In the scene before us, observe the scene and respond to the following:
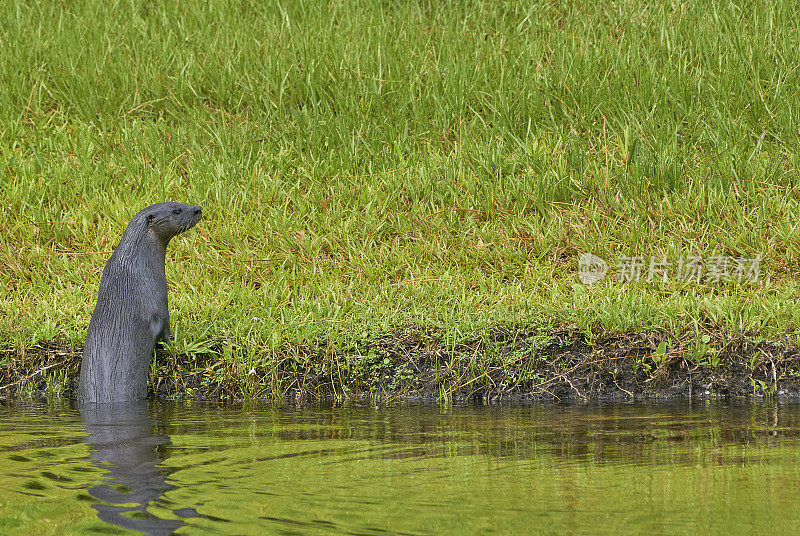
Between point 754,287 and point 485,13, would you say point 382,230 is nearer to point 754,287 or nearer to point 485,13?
point 754,287

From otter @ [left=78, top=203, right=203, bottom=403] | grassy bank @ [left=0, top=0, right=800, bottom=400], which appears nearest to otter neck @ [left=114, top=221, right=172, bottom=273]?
otter @ [left=78, top=203, right=203, bottom=403]

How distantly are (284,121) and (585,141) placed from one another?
2.43 meters

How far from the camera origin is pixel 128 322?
5.14m

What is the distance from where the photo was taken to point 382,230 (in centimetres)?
707

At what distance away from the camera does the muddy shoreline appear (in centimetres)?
511

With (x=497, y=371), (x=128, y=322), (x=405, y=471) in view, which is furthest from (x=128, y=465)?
(x=497, y=371)

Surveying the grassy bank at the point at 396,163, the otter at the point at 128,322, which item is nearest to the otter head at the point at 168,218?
the otter at the point at 128,322

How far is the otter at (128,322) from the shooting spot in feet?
16.6

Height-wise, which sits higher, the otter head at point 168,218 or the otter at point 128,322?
the otter head at point 168,218

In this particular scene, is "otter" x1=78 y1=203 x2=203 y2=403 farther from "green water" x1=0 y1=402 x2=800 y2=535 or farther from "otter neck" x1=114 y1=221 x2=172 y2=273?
"green water" x1=0 y1=402 x2=800 y2=535

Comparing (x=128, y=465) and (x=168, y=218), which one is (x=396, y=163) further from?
(x=128, y=465)

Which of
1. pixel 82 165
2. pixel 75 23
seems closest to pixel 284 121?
pixel 82 165

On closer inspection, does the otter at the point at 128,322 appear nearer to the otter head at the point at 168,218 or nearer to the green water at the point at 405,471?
the otter head at the point at 168,218

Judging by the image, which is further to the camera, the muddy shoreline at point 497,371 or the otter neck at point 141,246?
the otter neck at point 141,246
